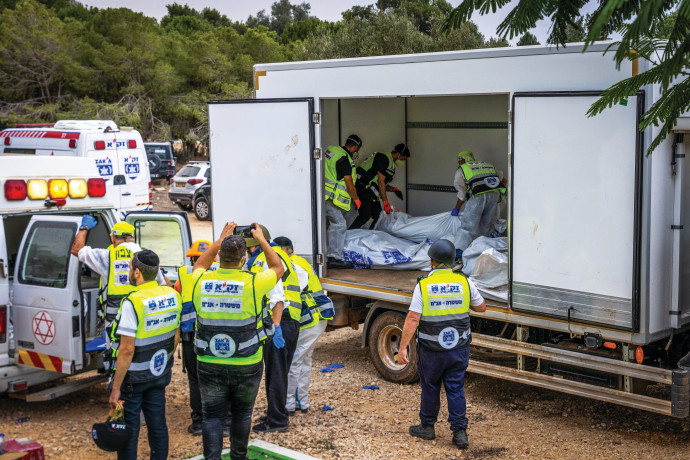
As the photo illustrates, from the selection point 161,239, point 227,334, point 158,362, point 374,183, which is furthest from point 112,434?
point 374,183

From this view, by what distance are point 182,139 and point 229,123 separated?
2608 centimetres

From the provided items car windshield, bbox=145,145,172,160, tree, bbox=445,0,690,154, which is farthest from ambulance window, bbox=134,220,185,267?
car windshield, bbox=145,145,172,160

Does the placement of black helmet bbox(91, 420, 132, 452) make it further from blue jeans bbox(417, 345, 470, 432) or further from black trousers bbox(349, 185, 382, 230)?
black trousers bbox(349, 185, 382, 230)

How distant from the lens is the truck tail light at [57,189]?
7020 mm

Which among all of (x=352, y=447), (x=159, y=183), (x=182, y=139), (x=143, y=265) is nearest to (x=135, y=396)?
(x=143, y=265)

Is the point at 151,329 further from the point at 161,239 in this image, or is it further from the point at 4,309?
the point at 161,239

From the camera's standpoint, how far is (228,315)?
5.04 m

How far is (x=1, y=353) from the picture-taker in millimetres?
6516

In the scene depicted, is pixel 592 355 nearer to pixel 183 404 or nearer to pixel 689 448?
pixel 689 448

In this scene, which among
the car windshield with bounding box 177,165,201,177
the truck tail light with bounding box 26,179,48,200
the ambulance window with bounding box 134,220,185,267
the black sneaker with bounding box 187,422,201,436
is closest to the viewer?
the black sneaker with bounding box 187,422,201,436

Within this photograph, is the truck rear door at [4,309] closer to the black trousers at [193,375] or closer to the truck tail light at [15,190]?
the truck tail light at [15,190]

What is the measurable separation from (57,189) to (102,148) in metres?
6.35

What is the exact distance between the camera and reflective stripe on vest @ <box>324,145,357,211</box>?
28.5ft

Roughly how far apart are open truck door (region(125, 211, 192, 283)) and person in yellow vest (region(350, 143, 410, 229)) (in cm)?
221
